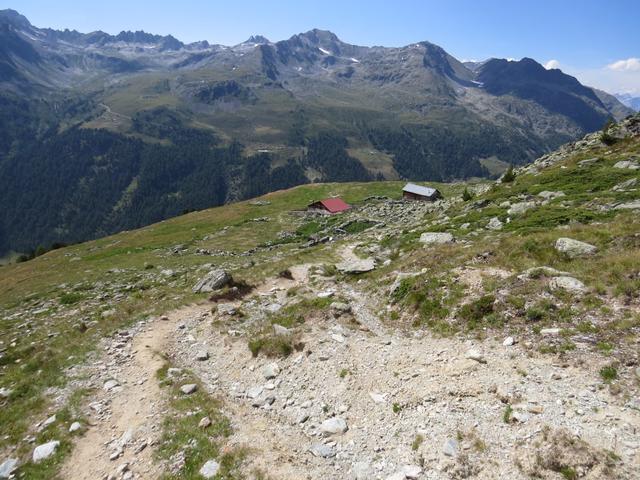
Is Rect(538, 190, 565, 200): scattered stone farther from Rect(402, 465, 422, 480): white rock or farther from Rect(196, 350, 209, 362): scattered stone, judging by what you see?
Rect(196, 350, 209, 362): scattered stone

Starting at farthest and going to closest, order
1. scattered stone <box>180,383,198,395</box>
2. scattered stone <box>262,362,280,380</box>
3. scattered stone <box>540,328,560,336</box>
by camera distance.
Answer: scattered stone <box>262,362,280,380</box> → scattered stone <box>180,383,198,395</box> → scattered stone <box>540,328,560,336</box>

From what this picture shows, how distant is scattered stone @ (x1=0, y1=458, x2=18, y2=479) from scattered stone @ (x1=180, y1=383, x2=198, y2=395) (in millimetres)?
5755

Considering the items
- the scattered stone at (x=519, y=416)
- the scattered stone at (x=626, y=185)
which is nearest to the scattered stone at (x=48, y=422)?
the scattered stone at (x=519, y=416)

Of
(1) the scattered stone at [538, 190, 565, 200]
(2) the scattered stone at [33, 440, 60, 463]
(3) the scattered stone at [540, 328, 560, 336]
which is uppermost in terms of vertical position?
(1) the scattered stone at [538, 190, 565, 200]

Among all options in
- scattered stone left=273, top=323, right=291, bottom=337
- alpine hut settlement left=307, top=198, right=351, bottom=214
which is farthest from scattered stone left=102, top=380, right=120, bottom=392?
alpine hut settlement left=307, top=198, right=351, bottom=214

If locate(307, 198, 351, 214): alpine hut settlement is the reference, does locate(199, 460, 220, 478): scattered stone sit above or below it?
above

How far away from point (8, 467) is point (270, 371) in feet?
31.5

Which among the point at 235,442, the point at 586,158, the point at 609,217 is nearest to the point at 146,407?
the point at 235,442

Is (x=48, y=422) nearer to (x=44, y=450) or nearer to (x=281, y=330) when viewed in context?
(x=44, y=450)

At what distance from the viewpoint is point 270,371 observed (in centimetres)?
1691

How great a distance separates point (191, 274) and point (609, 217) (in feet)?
110

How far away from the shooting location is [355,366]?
16.1 m

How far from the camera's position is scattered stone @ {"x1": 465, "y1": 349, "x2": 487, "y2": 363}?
1437 cm

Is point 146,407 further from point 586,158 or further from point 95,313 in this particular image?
point 586,158
